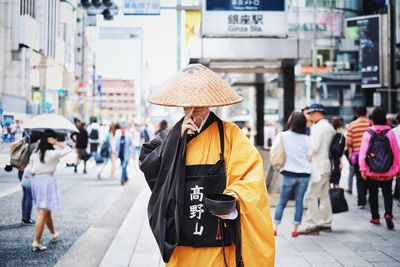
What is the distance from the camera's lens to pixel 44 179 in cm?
544

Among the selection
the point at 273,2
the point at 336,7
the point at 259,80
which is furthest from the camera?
the point at 336,7

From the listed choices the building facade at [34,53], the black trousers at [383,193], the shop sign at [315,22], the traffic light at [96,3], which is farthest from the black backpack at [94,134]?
the shop sign at [315,22]

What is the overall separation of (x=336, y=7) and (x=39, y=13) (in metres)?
38.6

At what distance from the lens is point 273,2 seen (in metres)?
8.34

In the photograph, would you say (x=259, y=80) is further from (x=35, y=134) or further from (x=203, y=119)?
(x=203, y=119)

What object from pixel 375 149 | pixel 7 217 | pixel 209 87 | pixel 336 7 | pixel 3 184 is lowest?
pixel 7 217

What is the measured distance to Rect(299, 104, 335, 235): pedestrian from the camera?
6.07m

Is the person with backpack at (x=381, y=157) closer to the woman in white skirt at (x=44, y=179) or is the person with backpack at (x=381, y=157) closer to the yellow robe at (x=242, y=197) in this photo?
the yellow robe at (x=242, y=197)

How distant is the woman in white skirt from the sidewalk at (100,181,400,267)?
2.96ft

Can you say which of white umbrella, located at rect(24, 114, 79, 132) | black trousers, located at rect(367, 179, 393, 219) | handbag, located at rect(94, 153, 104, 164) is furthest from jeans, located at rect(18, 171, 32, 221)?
handbag, located at rect(94, 153, 104, 164)

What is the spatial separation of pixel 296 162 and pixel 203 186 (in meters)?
3.39

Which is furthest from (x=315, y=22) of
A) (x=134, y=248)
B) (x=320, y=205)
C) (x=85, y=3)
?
(x=134, y=248)

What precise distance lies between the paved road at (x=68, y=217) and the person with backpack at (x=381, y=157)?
3884mm

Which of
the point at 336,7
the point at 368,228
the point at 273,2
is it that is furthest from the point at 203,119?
the point at 336,7
